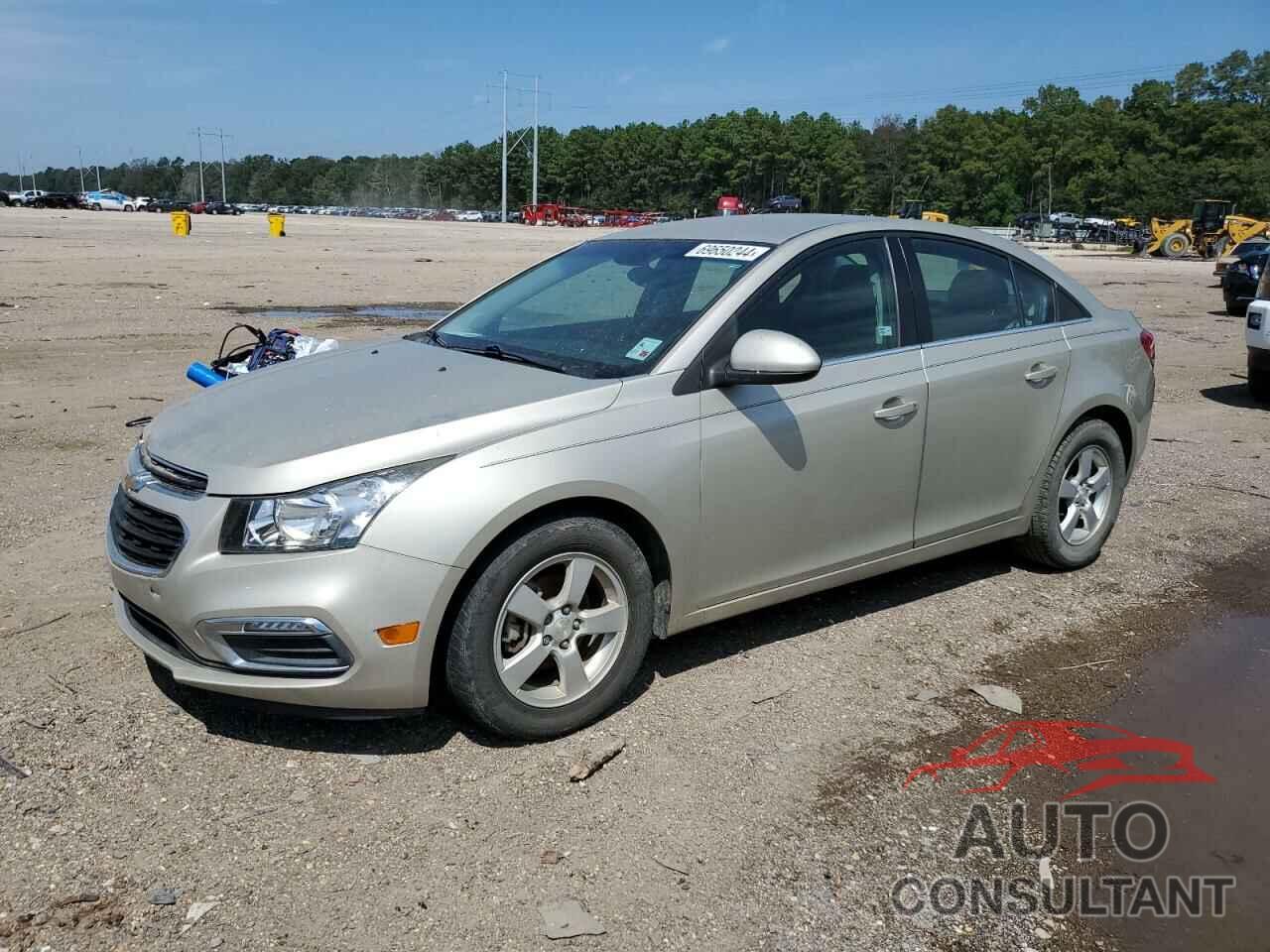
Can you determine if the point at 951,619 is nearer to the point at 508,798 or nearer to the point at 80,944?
the point at 508,798

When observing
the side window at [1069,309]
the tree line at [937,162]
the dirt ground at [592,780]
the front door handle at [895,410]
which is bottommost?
the dirt ground at [592,780]

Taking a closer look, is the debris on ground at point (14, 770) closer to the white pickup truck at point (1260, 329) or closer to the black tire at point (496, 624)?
the black tire at point (496, 624)

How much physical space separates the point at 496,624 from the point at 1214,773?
2.48 meters

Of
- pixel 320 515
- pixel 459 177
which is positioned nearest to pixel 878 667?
pixel 320 515

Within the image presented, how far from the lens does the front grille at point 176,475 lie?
11.3 ft

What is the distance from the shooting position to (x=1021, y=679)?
14.6 ft

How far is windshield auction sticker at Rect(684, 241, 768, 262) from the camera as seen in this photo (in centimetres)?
440

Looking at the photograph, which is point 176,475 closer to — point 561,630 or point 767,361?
point 561,630

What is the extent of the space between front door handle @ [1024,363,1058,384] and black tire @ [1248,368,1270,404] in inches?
279

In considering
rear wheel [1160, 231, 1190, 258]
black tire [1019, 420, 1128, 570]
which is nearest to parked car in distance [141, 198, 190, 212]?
rear wheel [1160, 231, 1190, 258]

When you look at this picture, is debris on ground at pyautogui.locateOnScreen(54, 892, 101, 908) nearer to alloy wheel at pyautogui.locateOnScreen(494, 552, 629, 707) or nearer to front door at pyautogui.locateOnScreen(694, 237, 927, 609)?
alloy wheel at pyautogui.locateOnScreen(494, 552, 629, 707)

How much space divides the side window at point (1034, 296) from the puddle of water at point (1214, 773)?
5.27 feet

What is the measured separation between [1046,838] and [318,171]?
194888 mm

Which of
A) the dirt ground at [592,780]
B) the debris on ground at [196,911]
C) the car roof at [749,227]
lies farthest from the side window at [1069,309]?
the debris on ground at [196,911]
